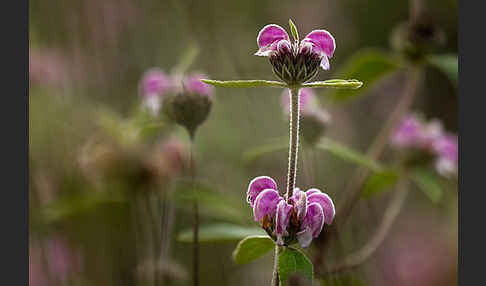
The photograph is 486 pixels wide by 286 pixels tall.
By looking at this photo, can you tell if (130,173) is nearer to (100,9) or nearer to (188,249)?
(188,249)

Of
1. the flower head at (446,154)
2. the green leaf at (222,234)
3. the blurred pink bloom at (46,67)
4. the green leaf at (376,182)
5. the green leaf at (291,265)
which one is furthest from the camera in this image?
A: the blurred pink bloom at (46,67)

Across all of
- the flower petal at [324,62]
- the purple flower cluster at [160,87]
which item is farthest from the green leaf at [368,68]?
the flower petal at [324,62]

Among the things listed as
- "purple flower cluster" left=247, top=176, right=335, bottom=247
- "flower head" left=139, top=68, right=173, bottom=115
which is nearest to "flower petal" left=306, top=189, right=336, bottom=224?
"purple flower cluster" left=247, top=176, right=335, bottom=247

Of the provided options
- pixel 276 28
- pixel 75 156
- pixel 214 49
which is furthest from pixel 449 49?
pixel 276 28

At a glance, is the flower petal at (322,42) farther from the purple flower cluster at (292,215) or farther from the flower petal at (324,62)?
the purple flower cluster at (292,215)

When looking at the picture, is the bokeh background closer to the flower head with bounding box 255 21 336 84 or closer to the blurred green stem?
the blurred green stem

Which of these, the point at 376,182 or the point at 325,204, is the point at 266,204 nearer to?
the point at 325,204
